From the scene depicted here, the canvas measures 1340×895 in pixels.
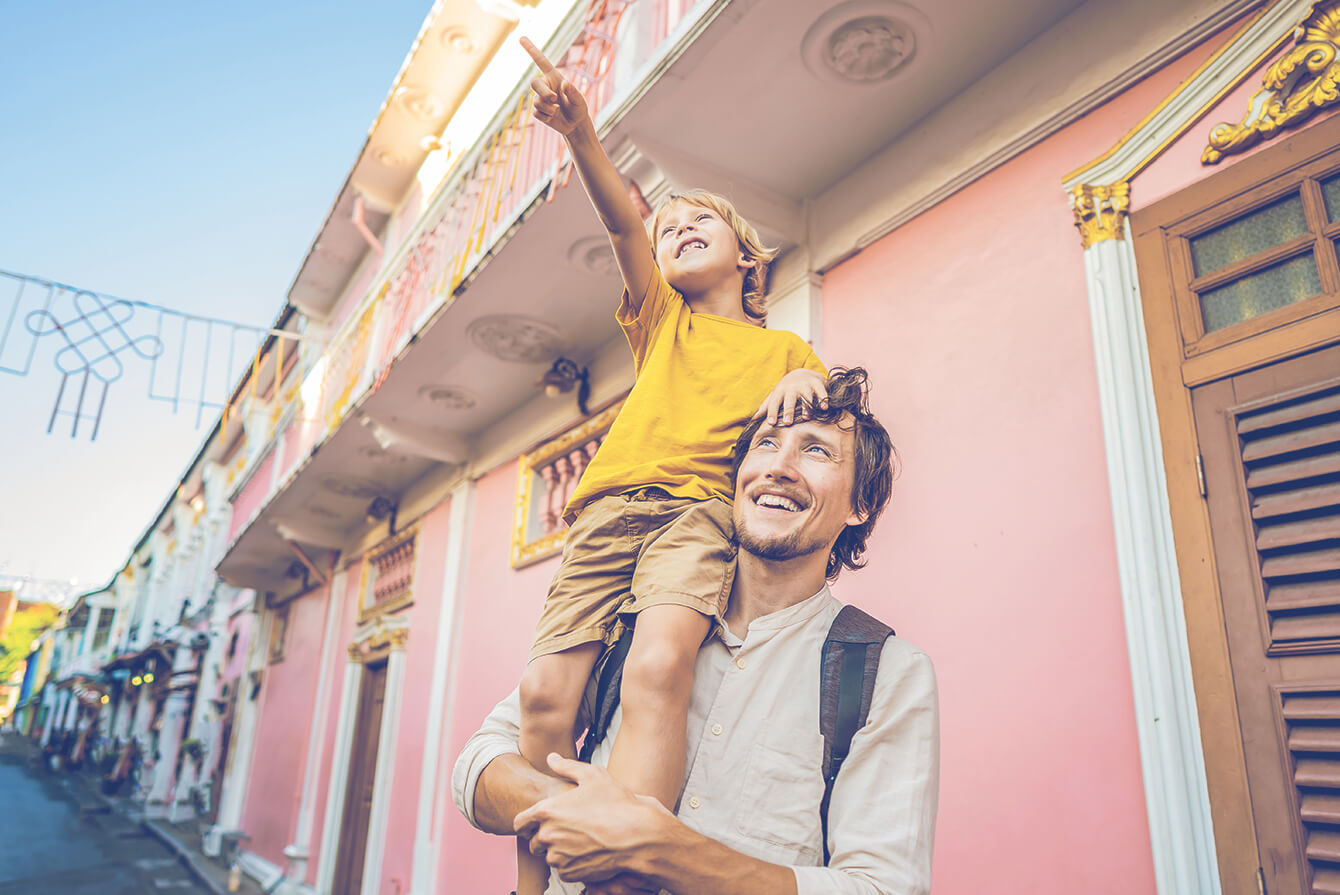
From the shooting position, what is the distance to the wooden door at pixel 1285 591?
2117 mm

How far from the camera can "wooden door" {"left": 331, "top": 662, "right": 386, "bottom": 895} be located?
8695 mm

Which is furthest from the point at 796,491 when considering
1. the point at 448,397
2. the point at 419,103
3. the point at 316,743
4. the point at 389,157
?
the point at 316,743

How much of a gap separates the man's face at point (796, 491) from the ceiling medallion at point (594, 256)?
3327 millimetres

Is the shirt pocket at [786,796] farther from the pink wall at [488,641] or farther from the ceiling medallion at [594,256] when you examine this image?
the pink wall at [488,641]

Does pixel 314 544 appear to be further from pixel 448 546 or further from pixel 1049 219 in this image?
pixel 1049 219

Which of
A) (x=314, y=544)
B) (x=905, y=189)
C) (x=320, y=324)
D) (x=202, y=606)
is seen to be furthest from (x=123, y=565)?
(x=905, y=189)

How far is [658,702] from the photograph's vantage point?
1453 mm

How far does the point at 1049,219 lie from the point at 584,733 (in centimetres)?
256

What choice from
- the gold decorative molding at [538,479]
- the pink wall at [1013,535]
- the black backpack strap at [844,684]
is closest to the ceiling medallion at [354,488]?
the gold decorative molding at [538,479]

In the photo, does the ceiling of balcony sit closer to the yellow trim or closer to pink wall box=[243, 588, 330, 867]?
the yellow trim

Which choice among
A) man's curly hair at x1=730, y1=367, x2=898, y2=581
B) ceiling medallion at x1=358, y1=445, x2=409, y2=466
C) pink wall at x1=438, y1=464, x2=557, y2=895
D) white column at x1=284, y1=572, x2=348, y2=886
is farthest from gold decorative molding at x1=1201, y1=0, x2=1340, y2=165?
white column at x1=284, y1=572, x2=348, y2=886

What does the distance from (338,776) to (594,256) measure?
709 centimetres

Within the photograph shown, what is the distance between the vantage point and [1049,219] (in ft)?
10.5

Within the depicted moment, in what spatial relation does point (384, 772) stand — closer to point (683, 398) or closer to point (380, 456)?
point (380, 456)
